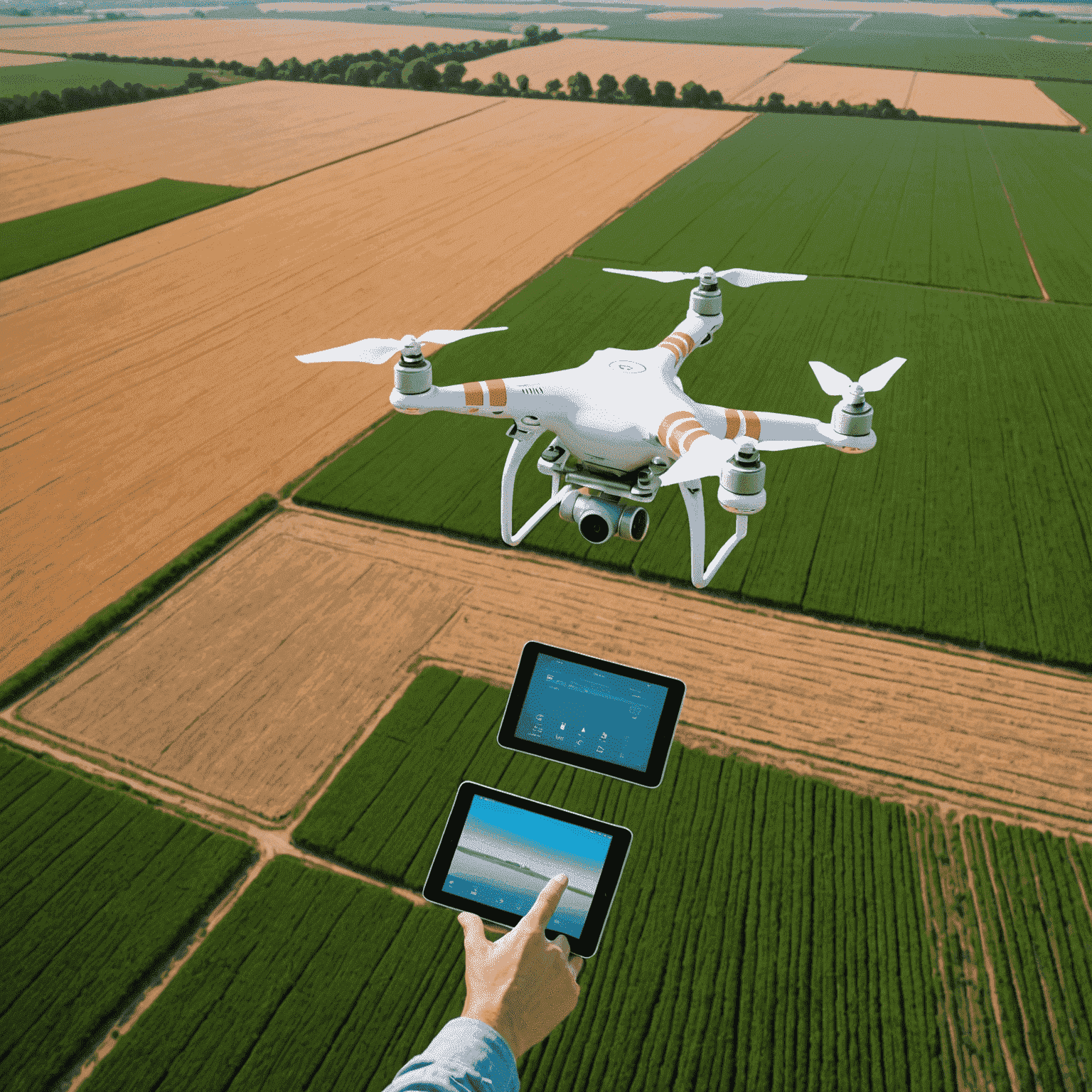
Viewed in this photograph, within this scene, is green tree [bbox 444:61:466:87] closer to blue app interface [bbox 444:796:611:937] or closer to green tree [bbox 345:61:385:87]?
green tree [bbox 345:61:385:87]

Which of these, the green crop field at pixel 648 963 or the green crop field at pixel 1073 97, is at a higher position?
the green crop field at pixel 1073 97

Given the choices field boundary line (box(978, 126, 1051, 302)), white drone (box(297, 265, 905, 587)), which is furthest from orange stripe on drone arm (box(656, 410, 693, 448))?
field boundary line (box(978, 126, 1051, 302))

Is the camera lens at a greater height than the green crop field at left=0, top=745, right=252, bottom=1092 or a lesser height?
greater

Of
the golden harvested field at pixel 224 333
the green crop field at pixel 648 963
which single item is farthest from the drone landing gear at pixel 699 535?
the golden harvested field at pixel 224 333

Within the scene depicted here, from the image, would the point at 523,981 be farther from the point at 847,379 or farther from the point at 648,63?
the point at 648,63

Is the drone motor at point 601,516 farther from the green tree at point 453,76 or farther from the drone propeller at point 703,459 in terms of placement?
the green tree at point 453,76

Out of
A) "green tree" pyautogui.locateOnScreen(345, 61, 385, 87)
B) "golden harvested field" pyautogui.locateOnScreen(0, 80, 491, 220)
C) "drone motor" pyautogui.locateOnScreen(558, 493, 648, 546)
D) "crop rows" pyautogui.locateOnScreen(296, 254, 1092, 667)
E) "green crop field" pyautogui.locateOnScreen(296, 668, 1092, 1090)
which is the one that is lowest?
"green crop field" pyautogui.locateOnScreen(296, 668, 1092, 1090)

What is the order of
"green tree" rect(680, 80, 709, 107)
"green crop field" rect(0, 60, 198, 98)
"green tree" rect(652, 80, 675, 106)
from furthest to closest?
"green crop field" rect(0, 60, 198, 98) < "green tree" rect(680, 80, 709, 107) < "green tree" rect(652, 80, 675, 106)
